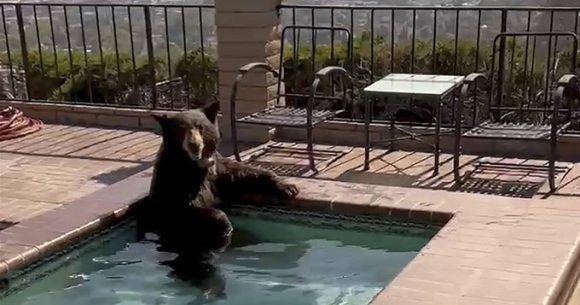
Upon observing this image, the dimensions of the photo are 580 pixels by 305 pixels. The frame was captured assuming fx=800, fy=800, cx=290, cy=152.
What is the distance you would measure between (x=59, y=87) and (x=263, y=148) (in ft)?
11.4

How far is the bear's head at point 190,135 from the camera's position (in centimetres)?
416

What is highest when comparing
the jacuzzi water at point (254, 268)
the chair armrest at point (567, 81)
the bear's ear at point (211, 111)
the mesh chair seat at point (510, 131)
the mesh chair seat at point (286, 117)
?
the chair armrest at point (567, 81)

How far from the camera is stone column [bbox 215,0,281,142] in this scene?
6031mm

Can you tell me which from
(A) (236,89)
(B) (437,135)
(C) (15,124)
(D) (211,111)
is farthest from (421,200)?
(C) (15,124)

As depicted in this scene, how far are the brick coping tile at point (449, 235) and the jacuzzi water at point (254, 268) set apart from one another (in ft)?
0.31

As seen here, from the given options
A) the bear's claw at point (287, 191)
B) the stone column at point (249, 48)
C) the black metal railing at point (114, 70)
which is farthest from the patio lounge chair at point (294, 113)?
the black metal railing at point (114, 70)

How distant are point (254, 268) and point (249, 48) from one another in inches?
98.6

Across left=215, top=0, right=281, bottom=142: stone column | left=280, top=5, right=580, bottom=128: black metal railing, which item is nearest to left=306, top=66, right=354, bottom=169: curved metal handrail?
left=215, top=0, right=281, bottom=142: stone column

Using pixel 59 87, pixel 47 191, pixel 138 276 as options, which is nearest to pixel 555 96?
pixel 138 276

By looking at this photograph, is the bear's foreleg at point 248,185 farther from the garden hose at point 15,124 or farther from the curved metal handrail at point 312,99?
the garden hose at point 15,124

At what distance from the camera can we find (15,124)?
22.4ft

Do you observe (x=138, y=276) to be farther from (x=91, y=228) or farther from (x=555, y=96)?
(x=555, y=96)

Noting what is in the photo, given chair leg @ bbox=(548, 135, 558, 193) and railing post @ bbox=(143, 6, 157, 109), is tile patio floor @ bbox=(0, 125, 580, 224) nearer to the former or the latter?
chair leg @ bbox=(548, 135, 558, 193)

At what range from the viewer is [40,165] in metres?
5.82
